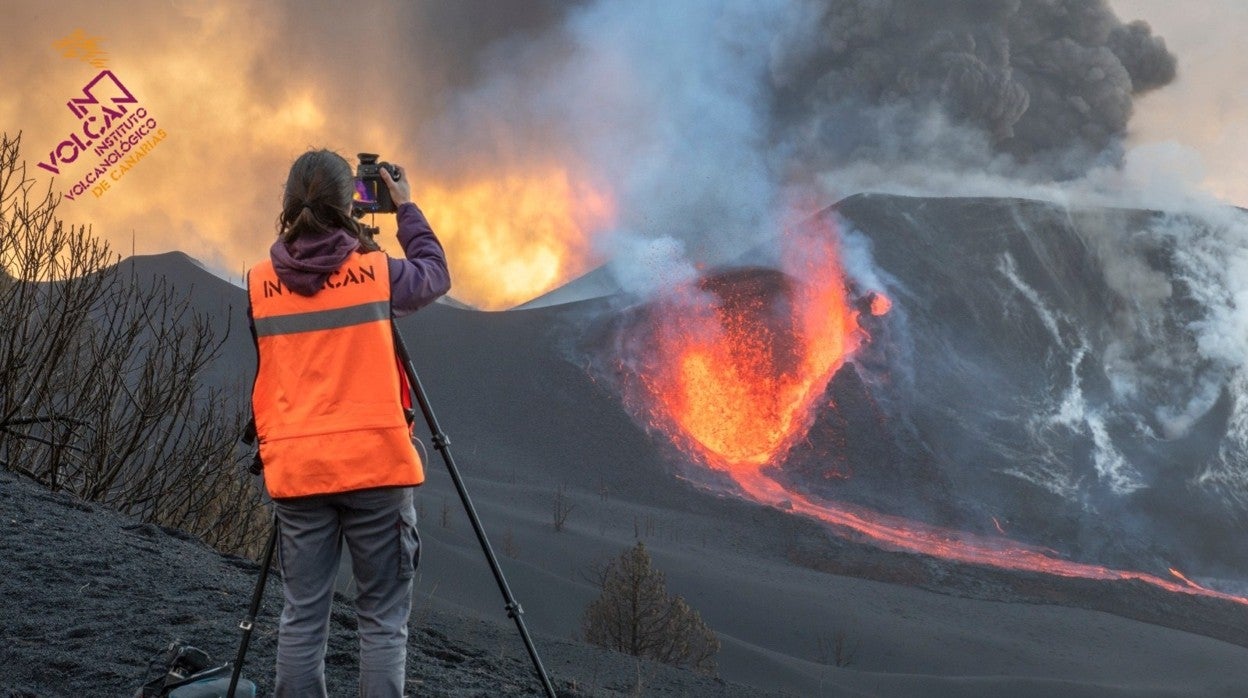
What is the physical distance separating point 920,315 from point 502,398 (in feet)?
49.3

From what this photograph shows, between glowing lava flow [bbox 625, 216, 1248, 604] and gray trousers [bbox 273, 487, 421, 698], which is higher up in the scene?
glowing lava flow [bbox 625, 216, 1248, 604]

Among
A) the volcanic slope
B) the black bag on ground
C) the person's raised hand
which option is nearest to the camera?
the person's raised hand

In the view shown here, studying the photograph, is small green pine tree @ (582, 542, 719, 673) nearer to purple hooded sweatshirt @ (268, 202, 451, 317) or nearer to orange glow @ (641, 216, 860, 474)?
purple hooded sweatshirt @ (268, 202, 451, 317)

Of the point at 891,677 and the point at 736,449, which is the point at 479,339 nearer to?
the point at 736,449

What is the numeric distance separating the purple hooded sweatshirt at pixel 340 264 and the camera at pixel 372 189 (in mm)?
259

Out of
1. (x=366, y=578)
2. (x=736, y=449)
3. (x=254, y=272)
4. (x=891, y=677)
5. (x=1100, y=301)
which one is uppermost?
(x=1100, y=301)

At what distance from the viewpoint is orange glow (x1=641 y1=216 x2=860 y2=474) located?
33.3 meters

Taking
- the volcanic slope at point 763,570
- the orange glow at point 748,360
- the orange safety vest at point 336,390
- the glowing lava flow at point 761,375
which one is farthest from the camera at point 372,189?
the orange glow at point 748,360

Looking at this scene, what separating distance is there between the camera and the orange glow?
2889 cm

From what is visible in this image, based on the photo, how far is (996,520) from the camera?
30172 millimetres

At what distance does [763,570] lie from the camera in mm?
25500

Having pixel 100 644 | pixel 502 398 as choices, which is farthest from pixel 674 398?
pixel 100 644

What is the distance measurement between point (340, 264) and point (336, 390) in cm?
41

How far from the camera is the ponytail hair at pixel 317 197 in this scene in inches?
133
